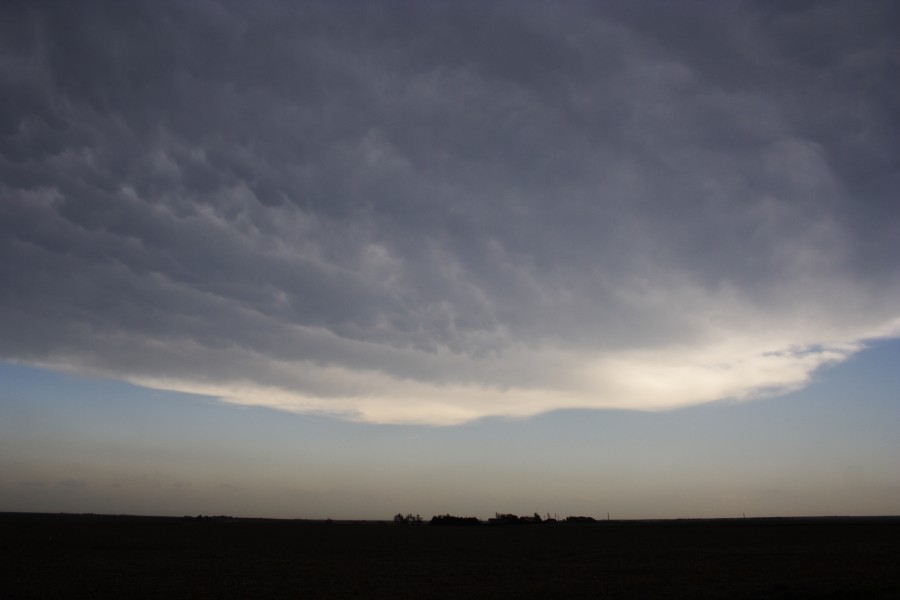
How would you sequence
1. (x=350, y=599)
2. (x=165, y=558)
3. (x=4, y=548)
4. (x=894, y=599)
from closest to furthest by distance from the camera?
(x=894, y=599), (x=350, y=599), (x=165, y=558), (x=4, y=548)

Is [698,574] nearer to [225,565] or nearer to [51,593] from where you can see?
[225,565]

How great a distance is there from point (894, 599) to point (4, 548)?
195 feet

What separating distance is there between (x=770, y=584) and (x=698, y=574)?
536cm

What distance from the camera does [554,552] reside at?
173 ft

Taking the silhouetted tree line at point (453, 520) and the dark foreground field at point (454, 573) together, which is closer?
the dark foreground field at point (454, 573)

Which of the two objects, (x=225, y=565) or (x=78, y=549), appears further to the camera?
(x=78, y=549)

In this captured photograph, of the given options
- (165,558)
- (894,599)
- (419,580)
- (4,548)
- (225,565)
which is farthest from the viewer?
(4,548)

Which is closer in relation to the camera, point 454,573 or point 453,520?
point 454,573

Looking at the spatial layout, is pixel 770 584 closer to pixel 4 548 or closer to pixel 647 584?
pixel 647 584

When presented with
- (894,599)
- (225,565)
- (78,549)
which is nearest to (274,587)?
(225,565)

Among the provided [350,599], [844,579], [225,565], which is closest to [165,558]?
[225,565]

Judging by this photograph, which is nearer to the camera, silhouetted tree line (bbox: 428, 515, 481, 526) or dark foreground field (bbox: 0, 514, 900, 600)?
dark foreground field (bbox: 0, 514, 900, 600)

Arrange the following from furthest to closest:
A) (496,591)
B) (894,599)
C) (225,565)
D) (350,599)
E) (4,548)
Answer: (4,548) < (225,565) < (496,591) < (350,599) < (894,599)

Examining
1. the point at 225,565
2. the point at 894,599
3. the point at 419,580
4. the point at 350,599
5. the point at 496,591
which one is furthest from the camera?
the point at 225,565
